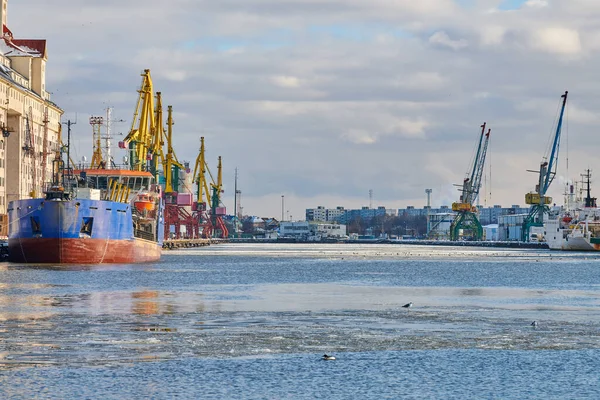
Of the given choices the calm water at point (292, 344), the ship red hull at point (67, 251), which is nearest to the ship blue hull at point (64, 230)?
the ship red hull at point (67, 251)

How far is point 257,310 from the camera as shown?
5197 centimetres

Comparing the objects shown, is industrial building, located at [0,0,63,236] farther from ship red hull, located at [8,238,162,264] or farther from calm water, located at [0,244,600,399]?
calm water, located at [0,244,600,399]

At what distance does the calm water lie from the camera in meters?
30.3

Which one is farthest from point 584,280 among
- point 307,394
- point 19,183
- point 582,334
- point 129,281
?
point 19,183

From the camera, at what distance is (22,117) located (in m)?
171

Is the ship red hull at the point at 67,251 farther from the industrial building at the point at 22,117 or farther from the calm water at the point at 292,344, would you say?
the industrial building at the point at 22,117

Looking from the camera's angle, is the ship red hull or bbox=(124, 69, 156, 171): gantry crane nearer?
the ship red hull

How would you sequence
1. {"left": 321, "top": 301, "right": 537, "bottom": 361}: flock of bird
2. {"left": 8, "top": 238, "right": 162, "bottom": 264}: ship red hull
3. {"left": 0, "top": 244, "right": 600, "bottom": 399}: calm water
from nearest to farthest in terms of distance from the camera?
{"left": 0, "top": 244, "right": 600, "bottom": 399}: calm water, {"left": 321, "top": 301, "right": 537, "bottom": 361}: flock of bird, {"left": 8, "top": 238, "right": 162, "bottom": 264}: ship red hull

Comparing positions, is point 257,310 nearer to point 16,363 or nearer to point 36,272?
point 16,363

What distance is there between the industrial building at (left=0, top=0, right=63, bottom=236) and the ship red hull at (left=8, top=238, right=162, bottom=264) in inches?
1704

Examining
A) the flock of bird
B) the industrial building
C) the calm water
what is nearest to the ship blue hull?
the calm water

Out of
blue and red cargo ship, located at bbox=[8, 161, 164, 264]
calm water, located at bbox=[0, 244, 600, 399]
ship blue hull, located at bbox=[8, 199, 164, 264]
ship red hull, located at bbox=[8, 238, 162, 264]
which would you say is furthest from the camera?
ship red hull, located at bbox=[8, 238, 162, 264]

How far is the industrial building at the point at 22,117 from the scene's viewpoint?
6378 inches

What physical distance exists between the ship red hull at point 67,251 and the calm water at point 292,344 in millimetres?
28453
